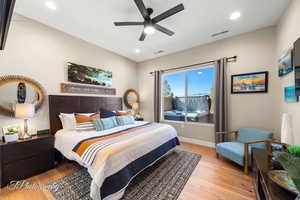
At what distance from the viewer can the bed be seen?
1.47 m

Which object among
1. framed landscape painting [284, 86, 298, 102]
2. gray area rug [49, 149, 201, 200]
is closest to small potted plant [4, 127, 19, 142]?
gray area rug [49, 149, 201, 200]

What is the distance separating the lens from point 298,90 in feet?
4.81

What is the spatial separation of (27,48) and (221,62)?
4503mm

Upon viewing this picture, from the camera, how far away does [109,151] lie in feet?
5.18

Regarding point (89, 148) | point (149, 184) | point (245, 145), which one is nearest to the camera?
point (89, 148)

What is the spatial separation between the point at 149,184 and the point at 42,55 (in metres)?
3.42

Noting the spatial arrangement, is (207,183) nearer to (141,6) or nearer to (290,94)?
(290,94)

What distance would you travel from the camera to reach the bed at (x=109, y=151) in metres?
1.47

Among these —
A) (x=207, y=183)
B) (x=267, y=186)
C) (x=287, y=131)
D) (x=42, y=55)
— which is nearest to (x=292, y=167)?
(x=267, y=186)

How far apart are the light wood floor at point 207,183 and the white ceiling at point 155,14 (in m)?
3.06

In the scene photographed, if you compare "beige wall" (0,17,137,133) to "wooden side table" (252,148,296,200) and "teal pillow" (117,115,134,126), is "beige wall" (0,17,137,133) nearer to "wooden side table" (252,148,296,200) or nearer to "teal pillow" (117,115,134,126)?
"teal pillow" (117,115,134,126)

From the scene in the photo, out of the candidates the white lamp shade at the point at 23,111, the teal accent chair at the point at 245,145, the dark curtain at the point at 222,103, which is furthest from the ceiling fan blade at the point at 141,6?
the teal accent chair at the point at 245,145

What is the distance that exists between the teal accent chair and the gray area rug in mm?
697

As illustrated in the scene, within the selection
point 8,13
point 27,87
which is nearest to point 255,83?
point 8,13
